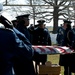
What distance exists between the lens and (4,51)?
2.85 m

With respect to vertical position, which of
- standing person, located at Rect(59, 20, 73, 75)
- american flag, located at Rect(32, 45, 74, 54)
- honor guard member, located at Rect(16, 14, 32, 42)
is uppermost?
honor guard member, located at Rect(16, 14, 32, 42)

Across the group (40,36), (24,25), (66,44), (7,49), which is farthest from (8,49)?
(40,36)

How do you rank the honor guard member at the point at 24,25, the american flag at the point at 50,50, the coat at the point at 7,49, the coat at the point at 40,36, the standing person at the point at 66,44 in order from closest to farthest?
the coat at the point at 7,49 < the american flag at the point at 50,50 < the honor guard member at the point at 24,25 < the standing person at the point at 66,44 < the coat at the point at 40,36

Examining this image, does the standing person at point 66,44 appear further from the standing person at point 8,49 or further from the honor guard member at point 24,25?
the standing person at point 8,49

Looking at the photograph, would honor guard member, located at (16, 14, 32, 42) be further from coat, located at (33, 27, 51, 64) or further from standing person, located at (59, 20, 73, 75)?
coat, located at (33, 27, 51, 64)

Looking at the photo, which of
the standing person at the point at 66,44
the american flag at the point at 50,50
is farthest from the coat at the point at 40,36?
the american flag at the point at 50,50

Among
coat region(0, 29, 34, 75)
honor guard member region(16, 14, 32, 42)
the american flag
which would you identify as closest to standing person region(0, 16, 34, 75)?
coat region(0, 29, 34, 75)

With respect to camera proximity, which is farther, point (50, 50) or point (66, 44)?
point (66, 44)

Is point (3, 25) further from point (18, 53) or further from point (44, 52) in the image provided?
point (44, 52)

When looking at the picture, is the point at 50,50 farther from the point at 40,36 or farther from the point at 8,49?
the point at 40,36

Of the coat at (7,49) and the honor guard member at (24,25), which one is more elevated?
the coat at (7,49)

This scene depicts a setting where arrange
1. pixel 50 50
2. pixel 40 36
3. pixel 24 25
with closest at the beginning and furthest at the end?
pixel 50 50 < pixel 24 25 < pixel 40 36

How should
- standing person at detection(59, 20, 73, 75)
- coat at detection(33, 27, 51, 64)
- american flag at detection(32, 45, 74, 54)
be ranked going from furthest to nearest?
1. coat at detection(33, 27, 51, 64)
2. standing person at detection(59, 20, 73, 75)
3. american flag at detection(32, 45, 74, 54)

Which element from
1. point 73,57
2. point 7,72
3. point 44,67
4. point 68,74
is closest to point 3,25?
point 7,72
